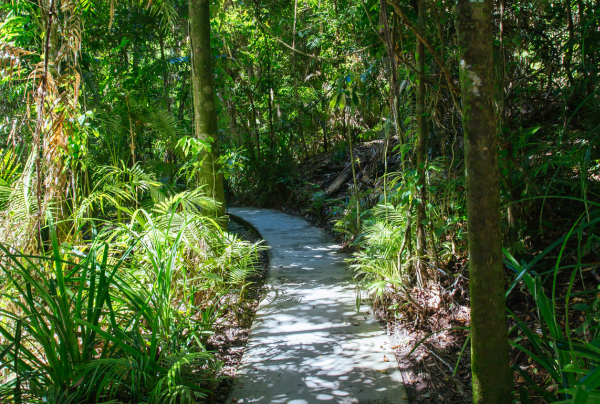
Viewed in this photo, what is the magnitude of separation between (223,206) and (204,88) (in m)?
1.35

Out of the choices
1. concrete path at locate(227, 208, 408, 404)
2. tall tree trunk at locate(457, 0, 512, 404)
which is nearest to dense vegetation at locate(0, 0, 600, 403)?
tall tree trunk at locate(457, 0, 512, 404)

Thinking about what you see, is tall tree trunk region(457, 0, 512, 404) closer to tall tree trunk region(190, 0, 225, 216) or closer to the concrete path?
the concrete path

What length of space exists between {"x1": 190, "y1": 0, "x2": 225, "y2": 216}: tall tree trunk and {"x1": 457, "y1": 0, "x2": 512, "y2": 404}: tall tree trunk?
3.07m

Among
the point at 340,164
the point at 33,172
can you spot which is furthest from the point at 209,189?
the point at 340,164

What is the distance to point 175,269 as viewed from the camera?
132 inches

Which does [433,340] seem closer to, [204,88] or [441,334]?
[441,334]

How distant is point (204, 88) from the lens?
4.41 m

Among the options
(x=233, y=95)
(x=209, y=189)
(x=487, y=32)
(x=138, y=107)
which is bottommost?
(x=209, y=189)

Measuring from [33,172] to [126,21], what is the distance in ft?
15.4

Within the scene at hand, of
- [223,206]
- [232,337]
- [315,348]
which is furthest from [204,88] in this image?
[315,348]

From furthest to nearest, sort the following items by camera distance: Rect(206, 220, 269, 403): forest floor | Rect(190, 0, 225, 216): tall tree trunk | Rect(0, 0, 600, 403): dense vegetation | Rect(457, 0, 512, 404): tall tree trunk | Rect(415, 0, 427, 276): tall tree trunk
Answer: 1. Rect(190, 0, 225, 216): tall tree trunk
2. Rect(415, 0, 427, 276): tall tree trunk
3. Rect(206, 220, 269, 403): forest floor
4. Rect(0, 0, 600, 403): dense vegetation
5. Rect(457, 0, 512, 404): tall tree trunk

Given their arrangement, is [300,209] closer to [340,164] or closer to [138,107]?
[340,164]

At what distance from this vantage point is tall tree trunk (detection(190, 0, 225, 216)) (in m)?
4.31

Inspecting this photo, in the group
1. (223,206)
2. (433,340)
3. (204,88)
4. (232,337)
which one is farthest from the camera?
(223,206)
